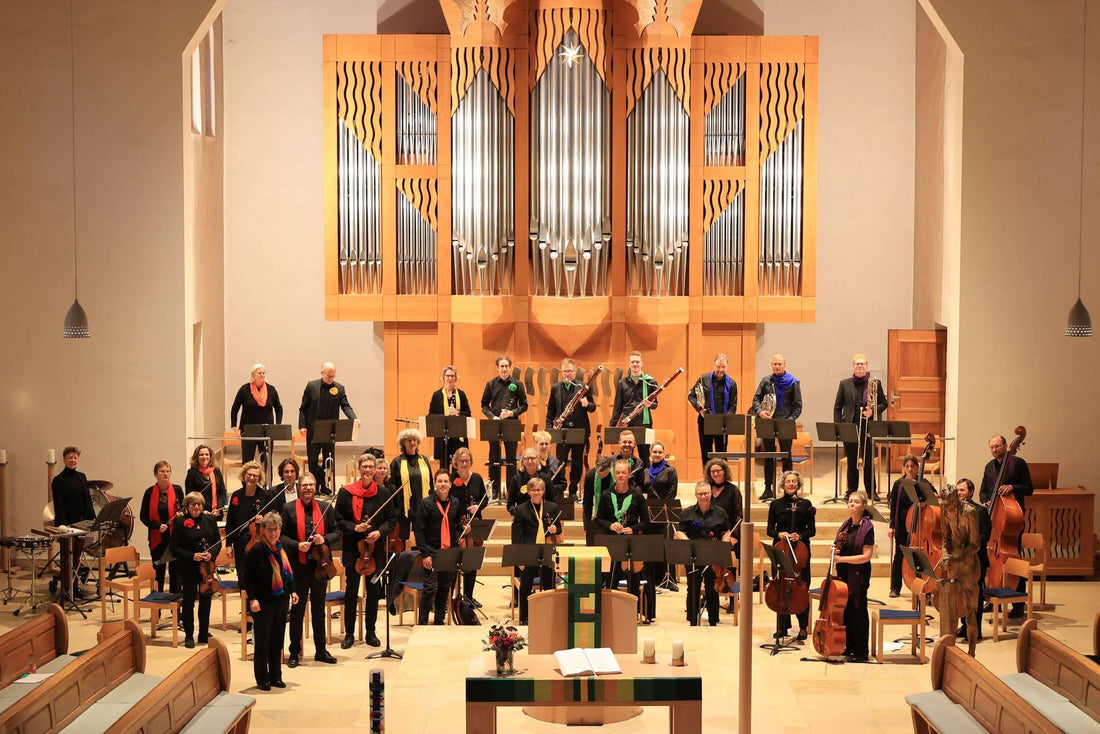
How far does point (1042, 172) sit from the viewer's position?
12789mm

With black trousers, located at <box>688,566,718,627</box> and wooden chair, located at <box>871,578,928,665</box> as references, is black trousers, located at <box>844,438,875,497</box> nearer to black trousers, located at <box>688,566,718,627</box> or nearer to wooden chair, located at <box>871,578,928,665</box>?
wooden chair, located at <box>871,578,928,665</box>

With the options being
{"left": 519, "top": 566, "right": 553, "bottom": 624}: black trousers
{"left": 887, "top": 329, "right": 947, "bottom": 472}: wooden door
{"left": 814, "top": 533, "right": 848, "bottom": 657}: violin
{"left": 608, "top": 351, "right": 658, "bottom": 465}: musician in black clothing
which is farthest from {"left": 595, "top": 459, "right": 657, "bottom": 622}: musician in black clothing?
{"left": 887, "top": 329, "right": 947, "bottom": 472}: wooden door

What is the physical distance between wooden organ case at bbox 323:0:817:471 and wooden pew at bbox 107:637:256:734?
6.88 meters

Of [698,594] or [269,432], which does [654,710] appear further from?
[269,432]

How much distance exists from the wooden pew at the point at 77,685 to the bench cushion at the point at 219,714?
1.94ft

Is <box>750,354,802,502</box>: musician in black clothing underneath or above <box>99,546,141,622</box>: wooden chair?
above

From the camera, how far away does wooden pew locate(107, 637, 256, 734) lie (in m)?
6.76

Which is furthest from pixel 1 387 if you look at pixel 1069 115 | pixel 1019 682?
pixel 1069 115

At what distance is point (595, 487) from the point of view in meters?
11.3

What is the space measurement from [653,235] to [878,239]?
356 centimetres

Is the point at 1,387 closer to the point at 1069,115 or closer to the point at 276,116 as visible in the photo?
the point at 276,116

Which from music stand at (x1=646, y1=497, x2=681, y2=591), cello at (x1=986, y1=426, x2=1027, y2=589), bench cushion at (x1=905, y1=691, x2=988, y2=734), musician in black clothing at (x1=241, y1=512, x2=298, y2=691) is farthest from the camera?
cello at (x1=986, y1=426, x2=1027, y2=589)

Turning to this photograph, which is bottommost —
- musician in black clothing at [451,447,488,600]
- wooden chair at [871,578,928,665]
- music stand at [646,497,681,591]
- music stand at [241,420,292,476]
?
wooden chair at [871,578,928,665]

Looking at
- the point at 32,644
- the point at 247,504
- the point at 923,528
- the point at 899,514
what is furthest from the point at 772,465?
the point at 32,644
